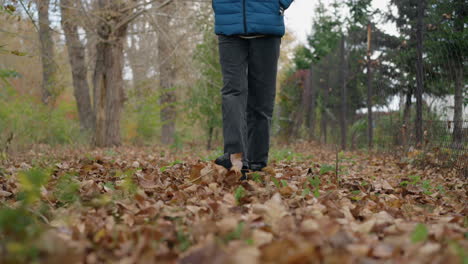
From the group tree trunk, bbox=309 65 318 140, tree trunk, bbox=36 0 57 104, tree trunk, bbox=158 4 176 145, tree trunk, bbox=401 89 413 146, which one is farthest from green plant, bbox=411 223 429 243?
tree trunk, bbox=309 65 318 140

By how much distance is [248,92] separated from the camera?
3.37 metres

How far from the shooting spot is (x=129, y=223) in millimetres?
1839

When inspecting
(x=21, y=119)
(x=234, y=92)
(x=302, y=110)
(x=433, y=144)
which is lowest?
(x=433, y=144)

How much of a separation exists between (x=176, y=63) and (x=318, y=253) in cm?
960

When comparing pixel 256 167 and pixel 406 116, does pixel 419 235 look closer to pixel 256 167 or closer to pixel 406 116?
pixel 256 167

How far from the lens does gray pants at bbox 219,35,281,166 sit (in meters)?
3.04

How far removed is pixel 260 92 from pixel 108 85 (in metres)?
7.31

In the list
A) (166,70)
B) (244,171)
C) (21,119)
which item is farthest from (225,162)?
(166,70)

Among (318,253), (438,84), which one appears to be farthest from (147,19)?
(318,253)

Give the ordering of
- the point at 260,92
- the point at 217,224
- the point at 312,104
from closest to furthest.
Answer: the point at 217,224
the point at 260,92
the point at 312,104

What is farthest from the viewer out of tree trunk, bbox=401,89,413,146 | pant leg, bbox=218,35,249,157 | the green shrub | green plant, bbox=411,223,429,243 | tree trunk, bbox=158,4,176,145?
tree trunk, bbox=158,4,176,145

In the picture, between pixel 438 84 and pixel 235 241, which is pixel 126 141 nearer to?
pixel 438 84

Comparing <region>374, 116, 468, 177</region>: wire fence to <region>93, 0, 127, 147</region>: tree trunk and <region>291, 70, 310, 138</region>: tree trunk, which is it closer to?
<region>93, 0, 127, 147</region>: tree trunk

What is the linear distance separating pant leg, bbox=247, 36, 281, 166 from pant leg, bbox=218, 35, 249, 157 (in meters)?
0.10
